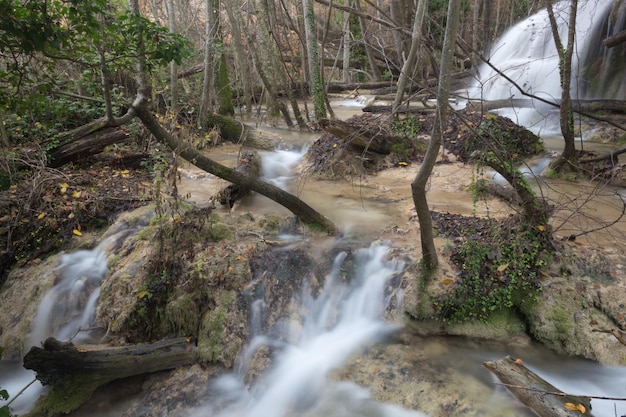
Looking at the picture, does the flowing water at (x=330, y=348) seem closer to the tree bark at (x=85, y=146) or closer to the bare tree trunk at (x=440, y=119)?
the bare tree trunk at (x=440, y=119)

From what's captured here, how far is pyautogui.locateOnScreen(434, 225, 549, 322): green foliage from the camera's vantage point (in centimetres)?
443

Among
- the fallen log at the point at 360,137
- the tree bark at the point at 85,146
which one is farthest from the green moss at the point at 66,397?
the fallen log at the point at 360,137

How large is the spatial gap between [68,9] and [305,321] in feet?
12.7

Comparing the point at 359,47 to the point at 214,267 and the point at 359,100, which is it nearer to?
the point at 359,100

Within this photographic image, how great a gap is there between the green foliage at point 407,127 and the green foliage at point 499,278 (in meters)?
4.77

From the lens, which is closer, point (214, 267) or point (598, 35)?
point (214, 267)

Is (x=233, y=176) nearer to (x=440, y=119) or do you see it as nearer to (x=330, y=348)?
(x=330, y=348)

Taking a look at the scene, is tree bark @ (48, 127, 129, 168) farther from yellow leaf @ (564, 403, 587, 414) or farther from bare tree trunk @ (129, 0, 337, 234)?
yellow leaf @ (564, 403, 587, 414)

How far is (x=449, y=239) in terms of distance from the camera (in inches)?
198

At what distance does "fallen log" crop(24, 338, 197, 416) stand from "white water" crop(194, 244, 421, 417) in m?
0.74

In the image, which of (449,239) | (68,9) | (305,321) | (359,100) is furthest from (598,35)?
(68,9)

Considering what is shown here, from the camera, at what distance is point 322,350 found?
459 cm

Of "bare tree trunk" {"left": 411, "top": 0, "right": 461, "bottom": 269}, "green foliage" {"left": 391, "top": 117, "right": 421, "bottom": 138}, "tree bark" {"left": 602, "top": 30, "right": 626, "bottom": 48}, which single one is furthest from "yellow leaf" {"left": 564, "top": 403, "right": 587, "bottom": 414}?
"tree bark" {"left": 602, "top": 30, "right": 626, "bottom": 48}

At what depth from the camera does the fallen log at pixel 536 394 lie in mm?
3316
